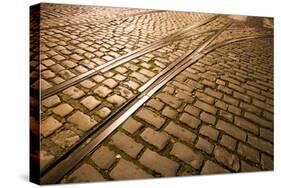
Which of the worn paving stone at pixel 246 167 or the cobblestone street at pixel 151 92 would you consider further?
the worn paving stone at pixel 246 167

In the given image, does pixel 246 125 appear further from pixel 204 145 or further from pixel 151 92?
pixel 151 92

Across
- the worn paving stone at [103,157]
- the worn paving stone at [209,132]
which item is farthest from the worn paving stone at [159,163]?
the worn paving stone at [209,132]

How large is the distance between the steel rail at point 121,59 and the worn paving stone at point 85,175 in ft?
2.25

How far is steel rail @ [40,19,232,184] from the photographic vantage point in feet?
6.10

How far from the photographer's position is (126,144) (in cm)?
207

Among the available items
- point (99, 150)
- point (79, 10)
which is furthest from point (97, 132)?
point (79, 10)

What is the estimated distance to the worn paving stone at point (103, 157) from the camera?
194 centimetres

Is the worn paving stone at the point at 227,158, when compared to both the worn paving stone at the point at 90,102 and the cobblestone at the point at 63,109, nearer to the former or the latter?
the worn paving stone at the point at 90,102

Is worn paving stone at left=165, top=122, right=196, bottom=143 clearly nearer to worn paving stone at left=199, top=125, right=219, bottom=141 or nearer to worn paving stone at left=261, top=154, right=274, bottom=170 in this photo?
worn paving stone at left=199, top=125, right=219, bottom=141

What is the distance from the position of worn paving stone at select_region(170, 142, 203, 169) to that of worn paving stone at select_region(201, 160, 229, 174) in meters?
0.06

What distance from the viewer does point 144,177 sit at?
6.72ft

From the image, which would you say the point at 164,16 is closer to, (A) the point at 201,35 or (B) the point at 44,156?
(A) the point at 201,35

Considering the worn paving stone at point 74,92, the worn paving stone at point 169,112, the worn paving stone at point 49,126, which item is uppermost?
the worn paving stone at point 74,92

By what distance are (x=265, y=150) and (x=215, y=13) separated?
149cm
